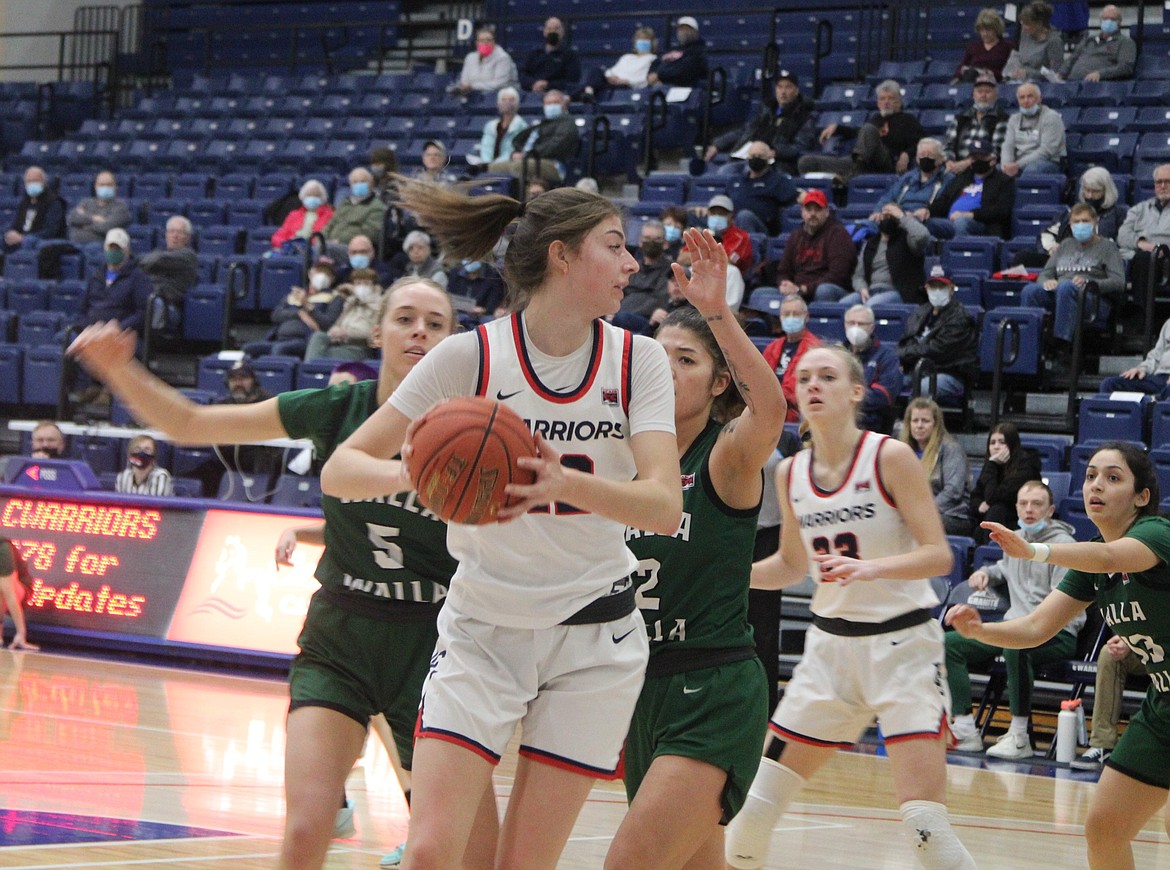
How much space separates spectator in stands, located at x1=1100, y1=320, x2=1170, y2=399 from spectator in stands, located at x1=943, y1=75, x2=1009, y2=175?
10.3 feet

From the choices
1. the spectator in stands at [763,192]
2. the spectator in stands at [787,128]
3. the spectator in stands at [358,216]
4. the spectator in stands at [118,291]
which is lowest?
the spectator in stands at [118,291]

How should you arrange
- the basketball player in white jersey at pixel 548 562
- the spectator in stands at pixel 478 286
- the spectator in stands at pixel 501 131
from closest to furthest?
1. the basketball player in white jersey at pixel 548 562
2. the spectator in stands at pixel 478 286
3. the spectator in stands at pixel 501 131

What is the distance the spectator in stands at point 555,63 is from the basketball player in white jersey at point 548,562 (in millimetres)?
14682

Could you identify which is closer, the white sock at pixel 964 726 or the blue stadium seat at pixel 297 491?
the white sock at pixel 964 726

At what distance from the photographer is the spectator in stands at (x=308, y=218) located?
15367 millimetres

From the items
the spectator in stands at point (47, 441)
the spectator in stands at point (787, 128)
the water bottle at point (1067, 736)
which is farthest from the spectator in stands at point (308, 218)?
the water bottle at point (1067, 736)

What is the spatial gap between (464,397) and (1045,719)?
7.18 m

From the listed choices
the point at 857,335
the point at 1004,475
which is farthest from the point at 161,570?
the point at 1004,475

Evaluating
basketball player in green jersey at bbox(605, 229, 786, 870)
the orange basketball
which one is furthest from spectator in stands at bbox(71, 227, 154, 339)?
the orange basketball

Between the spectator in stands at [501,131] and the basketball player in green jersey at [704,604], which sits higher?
the spectator in stands at [501,131]

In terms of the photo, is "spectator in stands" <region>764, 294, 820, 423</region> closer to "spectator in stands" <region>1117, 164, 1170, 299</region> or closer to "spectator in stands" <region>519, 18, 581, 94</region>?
"spectator in stands" <region>1117, 164, 1170, 299</region>

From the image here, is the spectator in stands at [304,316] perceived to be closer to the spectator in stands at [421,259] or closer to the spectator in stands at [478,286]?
the spectator in stands at [421,259]

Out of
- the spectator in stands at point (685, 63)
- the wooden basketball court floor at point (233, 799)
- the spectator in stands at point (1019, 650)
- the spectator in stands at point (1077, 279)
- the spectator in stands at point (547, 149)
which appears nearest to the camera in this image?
the wooden basketball court floor at point (233, 799)

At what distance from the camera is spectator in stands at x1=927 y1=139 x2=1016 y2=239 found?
484 inches
